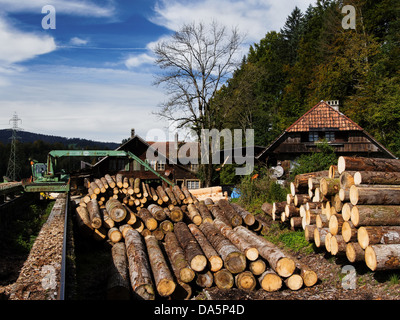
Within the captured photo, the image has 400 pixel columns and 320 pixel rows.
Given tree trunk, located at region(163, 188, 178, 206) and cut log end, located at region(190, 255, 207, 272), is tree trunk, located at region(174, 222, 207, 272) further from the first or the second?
tree trunk, located at region(163, 188, 178, 206)

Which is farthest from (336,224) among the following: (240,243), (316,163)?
(316,163)

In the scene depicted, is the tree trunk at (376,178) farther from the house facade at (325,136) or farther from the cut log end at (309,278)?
the house facade at (325,136)

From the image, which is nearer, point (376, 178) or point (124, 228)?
point (376, 178)

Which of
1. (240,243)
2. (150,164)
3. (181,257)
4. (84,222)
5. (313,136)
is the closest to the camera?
(181,257)

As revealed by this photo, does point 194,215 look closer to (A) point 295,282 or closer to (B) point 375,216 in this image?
(A) point 295,282

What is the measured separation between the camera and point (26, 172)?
246ft

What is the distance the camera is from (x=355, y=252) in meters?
6.95

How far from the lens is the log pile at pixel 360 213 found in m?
6.73

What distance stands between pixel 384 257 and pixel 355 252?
0.62 m

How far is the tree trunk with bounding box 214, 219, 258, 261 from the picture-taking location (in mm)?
7863

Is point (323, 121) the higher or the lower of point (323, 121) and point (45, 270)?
the higher

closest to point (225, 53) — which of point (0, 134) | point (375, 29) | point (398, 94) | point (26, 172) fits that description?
point (398, 94)

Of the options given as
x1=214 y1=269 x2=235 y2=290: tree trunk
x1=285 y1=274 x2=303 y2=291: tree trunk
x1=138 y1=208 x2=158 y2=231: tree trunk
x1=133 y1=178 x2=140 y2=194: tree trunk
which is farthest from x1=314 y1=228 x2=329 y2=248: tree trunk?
x1=133 y1=178 x2=140 y2=194: tree trunk
